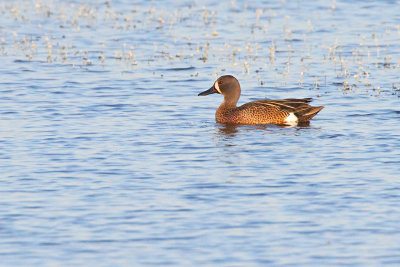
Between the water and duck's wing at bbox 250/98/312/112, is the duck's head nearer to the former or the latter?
the water

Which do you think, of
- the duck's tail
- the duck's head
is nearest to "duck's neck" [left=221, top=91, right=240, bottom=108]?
the duck's head

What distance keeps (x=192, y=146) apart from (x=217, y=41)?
11.5 meters

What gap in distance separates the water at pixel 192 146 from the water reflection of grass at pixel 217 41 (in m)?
0.08

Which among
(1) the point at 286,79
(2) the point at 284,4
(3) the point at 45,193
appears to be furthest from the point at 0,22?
(3) the point at 45,193

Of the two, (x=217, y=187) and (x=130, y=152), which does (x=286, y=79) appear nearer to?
(x=130, y=152)

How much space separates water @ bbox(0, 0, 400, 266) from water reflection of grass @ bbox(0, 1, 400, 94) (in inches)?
3.2

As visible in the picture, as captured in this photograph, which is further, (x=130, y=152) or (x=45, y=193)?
(x=130, y=152)

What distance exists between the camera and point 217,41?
25859 millimetres

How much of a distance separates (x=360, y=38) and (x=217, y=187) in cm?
→ 1515

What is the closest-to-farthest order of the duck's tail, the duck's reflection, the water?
1. the water
2. the duck's reflection
3. the duck's tail

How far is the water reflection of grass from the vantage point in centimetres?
2202

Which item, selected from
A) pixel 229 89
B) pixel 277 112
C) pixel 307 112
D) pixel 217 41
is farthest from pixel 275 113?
pixel 217 41

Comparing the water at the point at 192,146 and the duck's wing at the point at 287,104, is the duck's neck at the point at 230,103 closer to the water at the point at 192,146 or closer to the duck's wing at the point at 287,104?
the water at the point at 192,146

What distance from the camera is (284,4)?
3278cm
